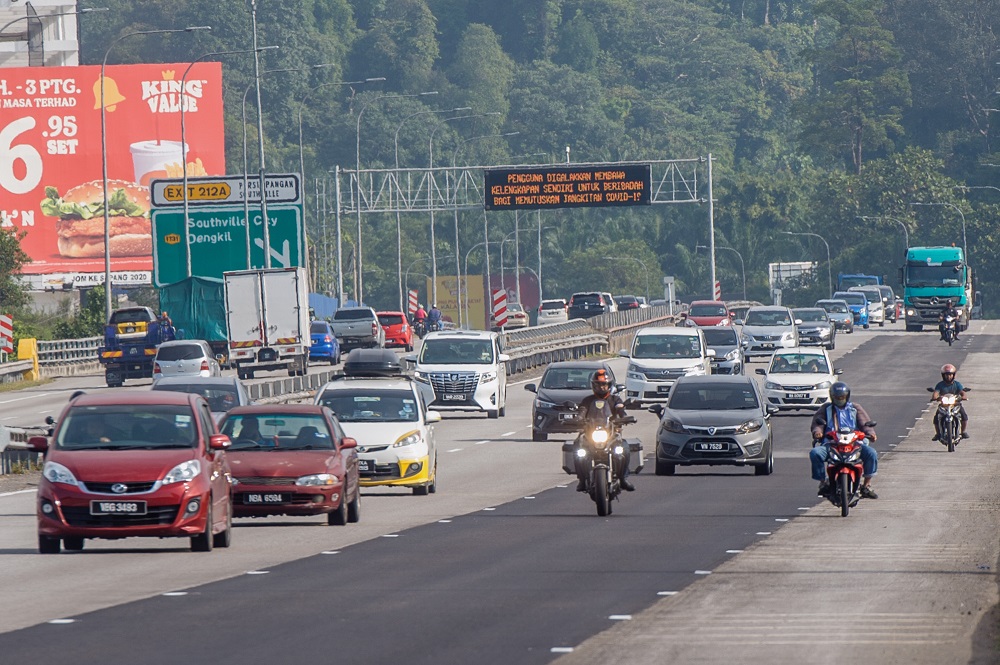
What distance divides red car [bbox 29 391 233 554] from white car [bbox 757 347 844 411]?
26.0m

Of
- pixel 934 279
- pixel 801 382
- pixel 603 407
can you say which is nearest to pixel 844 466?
pixel 603 407

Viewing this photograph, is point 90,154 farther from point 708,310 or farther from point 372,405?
point 372,405

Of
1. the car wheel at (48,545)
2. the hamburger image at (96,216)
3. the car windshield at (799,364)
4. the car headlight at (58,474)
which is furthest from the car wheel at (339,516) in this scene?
the hamburger image at (96,216)

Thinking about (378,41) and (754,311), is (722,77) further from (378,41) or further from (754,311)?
(754,311)

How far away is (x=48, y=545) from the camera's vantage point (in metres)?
19.1

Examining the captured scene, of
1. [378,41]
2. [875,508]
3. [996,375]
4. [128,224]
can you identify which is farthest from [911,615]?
[378,41]

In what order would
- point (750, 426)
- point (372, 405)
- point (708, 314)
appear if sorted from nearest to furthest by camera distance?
1. point (372, 405)
2. point (750, 426)
3. point (708, 314)

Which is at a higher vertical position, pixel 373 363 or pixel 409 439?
pixel 373 363

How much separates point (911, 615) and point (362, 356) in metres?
32.8

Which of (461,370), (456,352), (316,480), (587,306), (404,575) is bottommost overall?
(404,575)

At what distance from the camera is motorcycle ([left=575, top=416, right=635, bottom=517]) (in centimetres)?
2281

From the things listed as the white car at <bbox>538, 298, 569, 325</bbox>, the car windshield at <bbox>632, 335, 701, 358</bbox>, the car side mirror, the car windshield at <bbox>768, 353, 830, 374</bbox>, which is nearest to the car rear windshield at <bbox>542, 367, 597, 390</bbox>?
the car windshield at <bbox>632, 335, 701, 358</bbox>

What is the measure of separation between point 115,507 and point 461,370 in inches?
963

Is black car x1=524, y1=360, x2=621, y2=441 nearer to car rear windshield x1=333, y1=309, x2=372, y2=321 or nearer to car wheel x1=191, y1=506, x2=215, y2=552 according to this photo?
car wheel x1=191, y1=506, x2=215, y2=552
